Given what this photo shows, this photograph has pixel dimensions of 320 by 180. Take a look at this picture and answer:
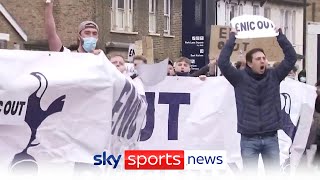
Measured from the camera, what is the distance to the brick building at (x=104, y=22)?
27.7 m

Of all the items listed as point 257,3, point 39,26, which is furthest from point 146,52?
point 257,3

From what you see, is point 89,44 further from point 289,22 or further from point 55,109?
point 289,22

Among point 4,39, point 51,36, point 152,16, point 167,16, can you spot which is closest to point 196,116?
point 51,36

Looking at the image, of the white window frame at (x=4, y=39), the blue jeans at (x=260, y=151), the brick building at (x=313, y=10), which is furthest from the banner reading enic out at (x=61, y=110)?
the brick building at (x=313, y=10)

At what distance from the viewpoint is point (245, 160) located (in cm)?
782

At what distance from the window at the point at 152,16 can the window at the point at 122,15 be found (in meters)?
1.38

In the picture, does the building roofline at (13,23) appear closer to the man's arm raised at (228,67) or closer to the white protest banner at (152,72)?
the white protest banner at (152,72)

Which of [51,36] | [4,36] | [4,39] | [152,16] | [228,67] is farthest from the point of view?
[152,16]

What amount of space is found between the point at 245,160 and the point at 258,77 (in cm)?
85

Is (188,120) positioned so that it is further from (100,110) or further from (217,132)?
(100,110)

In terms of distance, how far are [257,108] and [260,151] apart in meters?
0.44

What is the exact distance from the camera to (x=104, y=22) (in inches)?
1212

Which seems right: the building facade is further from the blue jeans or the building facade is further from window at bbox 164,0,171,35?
the blue jeans

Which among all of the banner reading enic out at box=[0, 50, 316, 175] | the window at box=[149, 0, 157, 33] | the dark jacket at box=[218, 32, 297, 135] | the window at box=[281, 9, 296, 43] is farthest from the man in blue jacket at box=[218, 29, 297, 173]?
the window at box=[281, 9, 296, 43]
